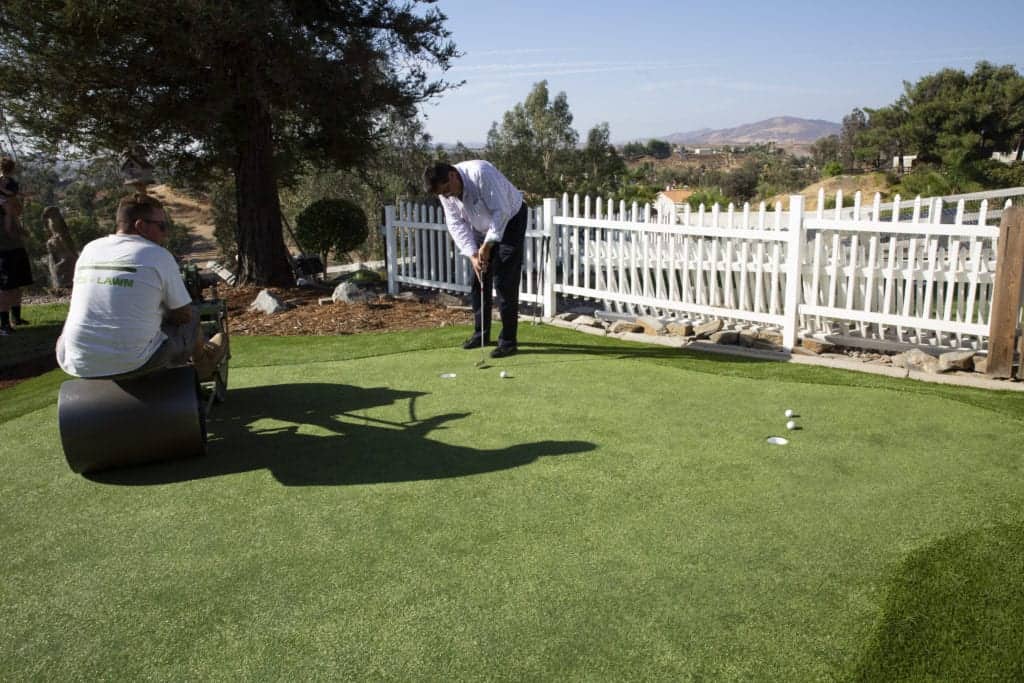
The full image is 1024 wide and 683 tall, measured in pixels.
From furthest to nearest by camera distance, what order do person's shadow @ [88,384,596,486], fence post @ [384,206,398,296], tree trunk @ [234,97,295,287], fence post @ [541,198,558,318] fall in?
tree trunk @ [234,97,295,287], fence post @ [384,206,398,296], fence post @ [541,198,558,318], person's shadow @ [88,384,596,486]

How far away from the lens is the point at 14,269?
27.5 feet

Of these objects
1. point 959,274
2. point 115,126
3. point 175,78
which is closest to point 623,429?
point 959,274

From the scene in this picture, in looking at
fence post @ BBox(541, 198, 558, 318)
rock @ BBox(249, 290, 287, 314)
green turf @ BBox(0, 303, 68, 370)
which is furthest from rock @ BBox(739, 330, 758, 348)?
green turf @ BBox(0, 303, 68, 370)

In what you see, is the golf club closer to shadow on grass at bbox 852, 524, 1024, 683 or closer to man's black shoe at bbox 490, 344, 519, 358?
man's black shoe at bbox 490, 344, 519, 358

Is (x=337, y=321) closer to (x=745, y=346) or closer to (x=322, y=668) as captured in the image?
(x=745, y=346)

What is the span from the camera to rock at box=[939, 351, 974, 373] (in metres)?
5.72

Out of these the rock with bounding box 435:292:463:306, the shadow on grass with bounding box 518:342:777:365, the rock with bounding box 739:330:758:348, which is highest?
the rock with bounding box 435:292:463:306

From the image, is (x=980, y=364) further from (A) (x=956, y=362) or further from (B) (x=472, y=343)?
(B) (x=472, y=343)

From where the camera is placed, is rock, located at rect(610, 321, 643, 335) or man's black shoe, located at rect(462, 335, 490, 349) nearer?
man's black shoe, located at rect(462, 335, 490, 349)

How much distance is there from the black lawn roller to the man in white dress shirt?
2.93 meters

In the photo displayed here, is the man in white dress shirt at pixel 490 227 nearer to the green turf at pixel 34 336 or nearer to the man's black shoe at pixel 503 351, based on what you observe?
the man's black shoe at pixel 503 351

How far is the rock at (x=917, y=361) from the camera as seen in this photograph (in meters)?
5.80

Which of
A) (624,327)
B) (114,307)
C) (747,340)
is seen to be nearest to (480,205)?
(624,327)

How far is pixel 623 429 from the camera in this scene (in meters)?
4.47
